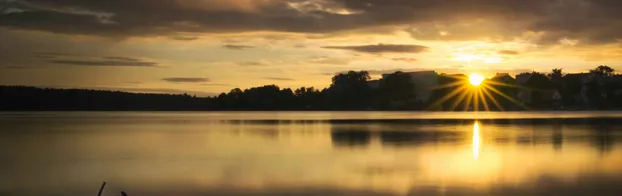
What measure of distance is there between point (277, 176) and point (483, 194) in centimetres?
599

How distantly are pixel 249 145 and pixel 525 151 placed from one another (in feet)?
41.0

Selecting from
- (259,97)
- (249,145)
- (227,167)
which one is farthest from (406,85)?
(227,167)

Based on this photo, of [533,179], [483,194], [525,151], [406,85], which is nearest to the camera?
[483,194]

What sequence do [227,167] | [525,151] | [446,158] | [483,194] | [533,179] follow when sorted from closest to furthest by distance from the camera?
[483,194], [533,179], [227,167], [446,158], [525,151]

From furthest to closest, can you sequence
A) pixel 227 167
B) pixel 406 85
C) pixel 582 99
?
pixel 406 85 < pixel 582 99 < pixel 227 167

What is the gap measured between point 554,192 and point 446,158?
9168mm

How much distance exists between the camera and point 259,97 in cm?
17488

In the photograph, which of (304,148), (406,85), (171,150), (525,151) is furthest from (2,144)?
(406,85)

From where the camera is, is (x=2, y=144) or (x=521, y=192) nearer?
(x=521, y=192)

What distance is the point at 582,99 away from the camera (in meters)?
154

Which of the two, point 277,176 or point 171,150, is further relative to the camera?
point 171,150

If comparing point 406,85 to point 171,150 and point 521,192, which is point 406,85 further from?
point 521,192

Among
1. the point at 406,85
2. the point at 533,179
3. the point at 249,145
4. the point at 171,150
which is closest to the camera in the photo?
the point at 533,179

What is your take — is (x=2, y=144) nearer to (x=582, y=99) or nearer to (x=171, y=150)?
(x=171, y=150)
